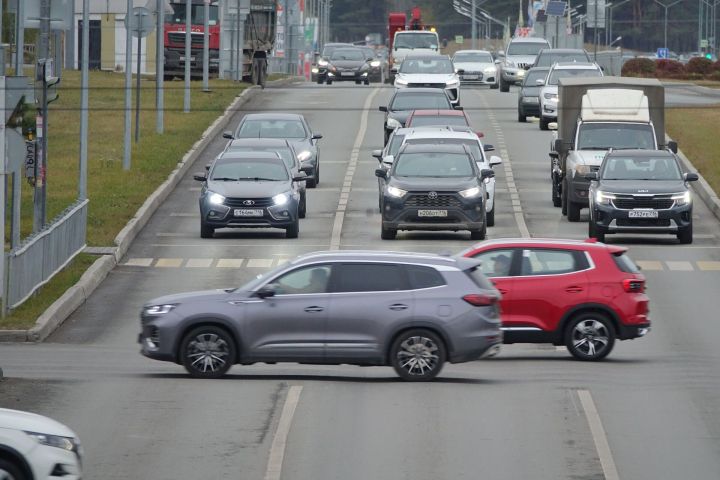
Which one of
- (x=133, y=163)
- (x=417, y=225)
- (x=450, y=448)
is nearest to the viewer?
(x=450, y=448)

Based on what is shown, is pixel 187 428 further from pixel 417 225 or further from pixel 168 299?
pixel 417 225

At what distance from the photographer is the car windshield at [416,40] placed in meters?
77.4

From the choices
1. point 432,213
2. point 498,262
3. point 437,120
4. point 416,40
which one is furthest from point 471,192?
point 416,40

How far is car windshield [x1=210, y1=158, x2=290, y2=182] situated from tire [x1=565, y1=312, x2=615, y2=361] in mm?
14466

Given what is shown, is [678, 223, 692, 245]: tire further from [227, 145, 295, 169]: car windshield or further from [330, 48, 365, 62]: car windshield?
[330, 48, 365, 62]: car windshield

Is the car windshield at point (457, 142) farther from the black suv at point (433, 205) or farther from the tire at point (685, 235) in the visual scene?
the tire at point (685, 235)

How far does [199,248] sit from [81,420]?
17.7 metres

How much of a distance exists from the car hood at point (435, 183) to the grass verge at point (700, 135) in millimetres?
9749

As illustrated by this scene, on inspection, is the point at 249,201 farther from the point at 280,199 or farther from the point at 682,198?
the point at 682,198

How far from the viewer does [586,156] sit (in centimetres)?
3759

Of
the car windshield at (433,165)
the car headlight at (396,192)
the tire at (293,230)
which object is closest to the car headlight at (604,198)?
the car windshield at (433,165)

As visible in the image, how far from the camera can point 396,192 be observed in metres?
34.6

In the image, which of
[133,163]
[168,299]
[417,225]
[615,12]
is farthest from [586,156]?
[615,12]

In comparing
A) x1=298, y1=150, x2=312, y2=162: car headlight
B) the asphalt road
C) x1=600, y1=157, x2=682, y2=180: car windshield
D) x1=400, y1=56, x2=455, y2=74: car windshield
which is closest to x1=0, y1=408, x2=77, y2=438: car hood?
the asphalt road
